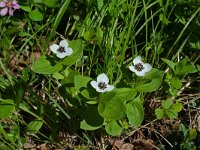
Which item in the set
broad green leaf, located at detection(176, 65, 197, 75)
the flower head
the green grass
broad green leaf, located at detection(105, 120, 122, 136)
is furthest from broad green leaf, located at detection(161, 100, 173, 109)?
the flower head

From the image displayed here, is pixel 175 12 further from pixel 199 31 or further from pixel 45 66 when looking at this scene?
pixel 45 66

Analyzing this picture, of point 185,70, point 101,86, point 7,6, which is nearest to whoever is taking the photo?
point 101,86

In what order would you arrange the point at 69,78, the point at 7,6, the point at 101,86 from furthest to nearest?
the point at 7,6 → the point at 69,78 → the point at 101,86

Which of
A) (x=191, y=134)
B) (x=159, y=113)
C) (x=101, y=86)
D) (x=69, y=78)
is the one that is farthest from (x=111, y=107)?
(x=191, y=134)

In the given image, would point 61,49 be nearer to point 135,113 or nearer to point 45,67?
point 45,67

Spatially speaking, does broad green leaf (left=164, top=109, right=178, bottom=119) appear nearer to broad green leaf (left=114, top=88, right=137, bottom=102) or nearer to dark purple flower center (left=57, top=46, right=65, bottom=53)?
broad green leaf (left=114, top=88, right=137, bottom=102)

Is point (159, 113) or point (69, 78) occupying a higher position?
point (69, 78)
